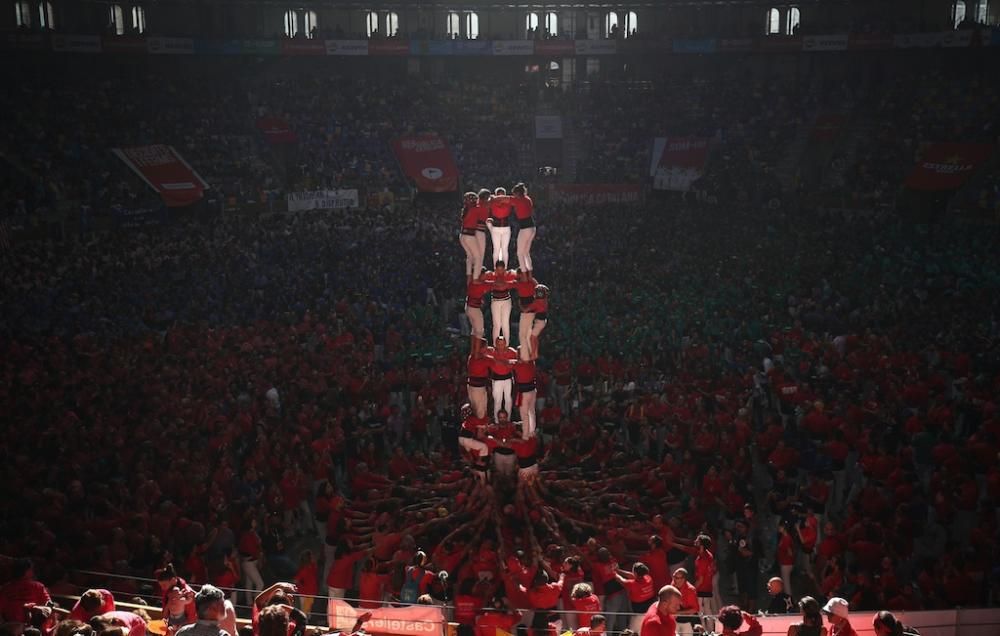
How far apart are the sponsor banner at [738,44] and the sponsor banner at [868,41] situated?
13.1 feet

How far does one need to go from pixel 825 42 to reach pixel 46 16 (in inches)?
1264

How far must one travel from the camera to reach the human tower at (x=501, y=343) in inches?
610

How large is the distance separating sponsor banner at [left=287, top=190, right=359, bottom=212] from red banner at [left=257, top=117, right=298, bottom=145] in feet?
17.1

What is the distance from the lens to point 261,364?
20.6 meters

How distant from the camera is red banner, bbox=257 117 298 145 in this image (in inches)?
1666

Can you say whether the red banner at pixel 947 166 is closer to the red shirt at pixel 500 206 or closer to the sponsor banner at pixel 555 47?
the sponsor banner at pixel 555 47

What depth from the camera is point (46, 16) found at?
41781 mm

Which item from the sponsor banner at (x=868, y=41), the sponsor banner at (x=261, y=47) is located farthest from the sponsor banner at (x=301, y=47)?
the sponsor banner at (x=868, y=41)

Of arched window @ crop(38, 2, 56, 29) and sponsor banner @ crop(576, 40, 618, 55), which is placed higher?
arched window @ crop(38, 2, 56, 29)

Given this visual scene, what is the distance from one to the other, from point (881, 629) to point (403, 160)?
121 ft

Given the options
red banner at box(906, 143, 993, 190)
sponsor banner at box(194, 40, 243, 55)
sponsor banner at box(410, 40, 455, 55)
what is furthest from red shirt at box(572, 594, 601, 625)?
sponsor banner at box(410, 40, 455, 55)

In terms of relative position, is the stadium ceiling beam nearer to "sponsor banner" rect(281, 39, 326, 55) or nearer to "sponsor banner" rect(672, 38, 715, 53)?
"sponsor banner" rect(281, 39, 326, 55)

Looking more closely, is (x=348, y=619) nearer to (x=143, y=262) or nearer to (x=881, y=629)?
(x=881, y=629)

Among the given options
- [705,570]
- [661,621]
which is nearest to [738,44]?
[705,570]
